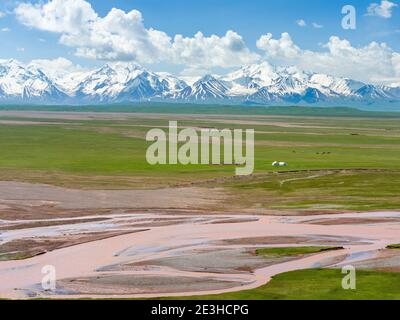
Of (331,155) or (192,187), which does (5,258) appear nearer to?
(192,187)

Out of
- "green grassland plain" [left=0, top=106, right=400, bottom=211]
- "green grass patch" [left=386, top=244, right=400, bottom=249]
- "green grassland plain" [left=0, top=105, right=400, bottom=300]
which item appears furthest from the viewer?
"green grassland plain" [left=0, top=106, right=400, bottom=211]

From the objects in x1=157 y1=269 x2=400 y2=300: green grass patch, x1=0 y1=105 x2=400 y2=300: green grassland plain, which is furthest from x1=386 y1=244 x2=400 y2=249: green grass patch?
x1=0 y1=105 x2=400 y2=300: green grassland plain
